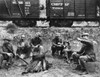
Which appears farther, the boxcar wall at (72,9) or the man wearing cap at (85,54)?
the boxcar wall at (72,9)

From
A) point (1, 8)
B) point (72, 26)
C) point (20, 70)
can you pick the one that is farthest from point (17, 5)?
point (20, 70)

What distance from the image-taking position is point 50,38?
38.2 ft

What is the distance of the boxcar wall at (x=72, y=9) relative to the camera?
14.4 m

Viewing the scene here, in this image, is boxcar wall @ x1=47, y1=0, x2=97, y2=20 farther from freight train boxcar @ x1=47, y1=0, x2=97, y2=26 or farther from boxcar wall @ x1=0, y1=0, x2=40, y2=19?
boxcar wall @ x1=0, y1=0, x2=40, y2=19

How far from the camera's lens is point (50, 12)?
1448 cm

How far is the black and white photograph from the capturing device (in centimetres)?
788

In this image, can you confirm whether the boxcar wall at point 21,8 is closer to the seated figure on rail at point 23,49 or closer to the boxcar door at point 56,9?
the boxcar door at point 56,9

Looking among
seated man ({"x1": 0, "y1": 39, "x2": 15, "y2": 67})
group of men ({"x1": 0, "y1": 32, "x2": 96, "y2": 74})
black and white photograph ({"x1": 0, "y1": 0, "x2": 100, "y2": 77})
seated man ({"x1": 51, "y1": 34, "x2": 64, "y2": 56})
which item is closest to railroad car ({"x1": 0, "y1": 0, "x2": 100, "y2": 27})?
black and white photograph ({"x1": 0, "y1": 0, "x2": 100, "y2": 77})

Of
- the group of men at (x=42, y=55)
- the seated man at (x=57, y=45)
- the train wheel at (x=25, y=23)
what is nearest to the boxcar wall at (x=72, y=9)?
the train wheel at (x=25, y=23)

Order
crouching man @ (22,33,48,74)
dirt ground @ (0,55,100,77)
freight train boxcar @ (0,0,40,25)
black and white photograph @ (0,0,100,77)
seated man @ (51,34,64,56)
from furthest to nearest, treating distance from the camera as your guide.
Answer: freight train boxcar @ (0,0,40,25) < seated man @ (51,34,64,56) < black and white photograph @ (0,0,100,77) < crouching man @ (22,33,48,74) < dirt ground @ (0,55,100,77)

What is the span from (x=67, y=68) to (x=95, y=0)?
772cm

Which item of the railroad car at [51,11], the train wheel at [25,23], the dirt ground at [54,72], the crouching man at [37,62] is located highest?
the railroad car at [51,11]

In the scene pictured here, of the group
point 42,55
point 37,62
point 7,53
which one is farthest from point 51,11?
point 37,62

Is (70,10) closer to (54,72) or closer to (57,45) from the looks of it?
(57,45)
